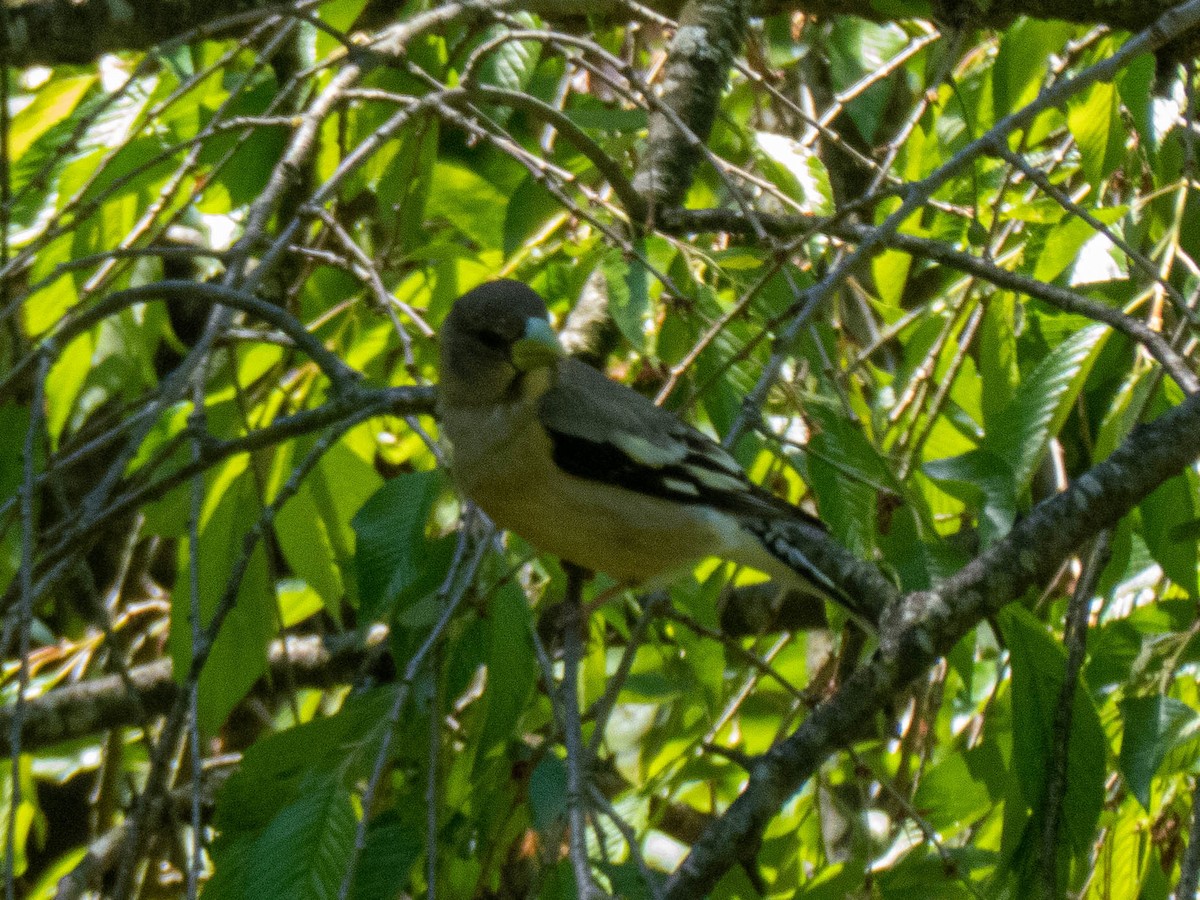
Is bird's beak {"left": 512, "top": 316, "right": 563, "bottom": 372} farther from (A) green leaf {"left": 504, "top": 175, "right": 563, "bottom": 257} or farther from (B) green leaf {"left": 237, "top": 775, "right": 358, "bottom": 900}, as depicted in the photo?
(B) green leaf {"left": 237, "top": 775, "right": 358, "bottom": 900}

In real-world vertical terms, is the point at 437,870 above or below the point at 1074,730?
below

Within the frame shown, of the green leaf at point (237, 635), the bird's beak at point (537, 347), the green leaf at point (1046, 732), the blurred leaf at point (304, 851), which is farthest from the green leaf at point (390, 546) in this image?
the green leaf at point (1046, 732)

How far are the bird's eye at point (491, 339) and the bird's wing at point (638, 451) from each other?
0.19m

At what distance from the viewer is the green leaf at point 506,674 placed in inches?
100

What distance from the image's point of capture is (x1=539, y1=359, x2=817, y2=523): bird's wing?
3508 millimetres

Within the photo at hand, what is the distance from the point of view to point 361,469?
11.0ft

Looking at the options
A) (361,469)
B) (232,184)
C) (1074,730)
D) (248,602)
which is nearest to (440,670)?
(248,602)

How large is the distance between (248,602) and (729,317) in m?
1.29

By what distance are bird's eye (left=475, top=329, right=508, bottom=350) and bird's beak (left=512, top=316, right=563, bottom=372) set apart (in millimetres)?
45

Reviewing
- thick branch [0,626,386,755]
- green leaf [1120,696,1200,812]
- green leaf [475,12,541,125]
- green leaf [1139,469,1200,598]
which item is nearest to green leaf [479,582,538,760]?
green leaf [1120,696,1200,812]

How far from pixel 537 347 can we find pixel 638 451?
0.39 m

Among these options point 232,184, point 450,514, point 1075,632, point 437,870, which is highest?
point 232,184

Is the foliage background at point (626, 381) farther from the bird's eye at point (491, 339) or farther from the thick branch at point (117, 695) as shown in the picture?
the bird's eye at point (491, 339)

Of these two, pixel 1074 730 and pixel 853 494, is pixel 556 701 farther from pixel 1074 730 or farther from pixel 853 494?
pixel 1074 730
